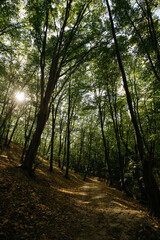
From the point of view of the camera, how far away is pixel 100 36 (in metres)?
9.85

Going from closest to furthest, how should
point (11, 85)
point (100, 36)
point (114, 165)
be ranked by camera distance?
1. point (100, 36)
2. point (11, 85)
3. point (114, 165)

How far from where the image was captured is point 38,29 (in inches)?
341

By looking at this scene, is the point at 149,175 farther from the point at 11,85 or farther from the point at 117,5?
the point at 11,85

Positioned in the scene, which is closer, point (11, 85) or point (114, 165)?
point (11, 85)


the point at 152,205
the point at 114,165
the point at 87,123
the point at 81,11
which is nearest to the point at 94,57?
the point at 81,11

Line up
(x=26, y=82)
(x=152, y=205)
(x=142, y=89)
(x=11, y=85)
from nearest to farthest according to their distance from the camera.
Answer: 1. (x=152, y=205)
2. (x=142, y=89)
3. (x=26, y=82)
4. (x=11, y=85)

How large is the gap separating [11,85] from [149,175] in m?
20.4

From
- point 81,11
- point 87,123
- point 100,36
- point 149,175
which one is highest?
point 81,11

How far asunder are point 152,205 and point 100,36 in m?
12.6

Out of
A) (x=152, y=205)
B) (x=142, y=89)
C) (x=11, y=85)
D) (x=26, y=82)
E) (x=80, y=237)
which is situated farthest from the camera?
(x=11, y=85)

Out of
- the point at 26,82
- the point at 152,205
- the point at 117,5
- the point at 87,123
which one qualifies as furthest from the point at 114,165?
the point at 117,5

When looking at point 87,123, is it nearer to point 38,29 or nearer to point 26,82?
point 26,82

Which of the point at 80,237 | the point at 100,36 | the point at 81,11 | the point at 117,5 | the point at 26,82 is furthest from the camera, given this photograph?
the point at 26,82

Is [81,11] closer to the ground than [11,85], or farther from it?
farther from it
